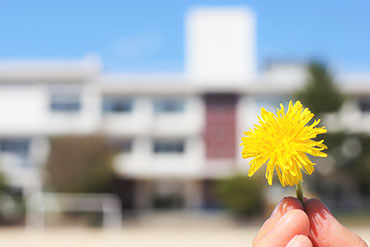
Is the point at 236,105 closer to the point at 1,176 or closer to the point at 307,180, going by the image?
the point at 307,180

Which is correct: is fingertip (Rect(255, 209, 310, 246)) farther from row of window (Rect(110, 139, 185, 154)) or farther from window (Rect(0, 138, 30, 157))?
window (Rect(0, 138, 30, 157))

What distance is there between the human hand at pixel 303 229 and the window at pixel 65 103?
26745mm

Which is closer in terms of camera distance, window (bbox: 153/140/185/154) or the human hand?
the human hand

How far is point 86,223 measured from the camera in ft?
77.6

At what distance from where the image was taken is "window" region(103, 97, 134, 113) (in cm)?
3039

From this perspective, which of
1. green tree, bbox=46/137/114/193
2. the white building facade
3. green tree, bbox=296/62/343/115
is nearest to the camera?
green tree, bbox=46/137/114/193

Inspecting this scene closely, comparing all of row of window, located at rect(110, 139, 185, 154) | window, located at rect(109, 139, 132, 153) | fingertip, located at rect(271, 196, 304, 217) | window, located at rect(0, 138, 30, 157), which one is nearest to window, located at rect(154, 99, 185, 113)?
row of window, located at rect(110, 139, 185, 154)

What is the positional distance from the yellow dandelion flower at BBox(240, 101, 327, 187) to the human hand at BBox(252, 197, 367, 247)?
29 cm

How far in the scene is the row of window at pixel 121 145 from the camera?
30.4 metres

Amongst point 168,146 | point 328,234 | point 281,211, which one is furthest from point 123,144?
point 328,234

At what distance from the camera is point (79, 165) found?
992 inches

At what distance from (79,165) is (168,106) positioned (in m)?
7.59

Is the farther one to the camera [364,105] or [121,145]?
[121,145]

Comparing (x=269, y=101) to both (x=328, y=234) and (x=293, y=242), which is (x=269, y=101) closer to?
(x=328, y=234)
